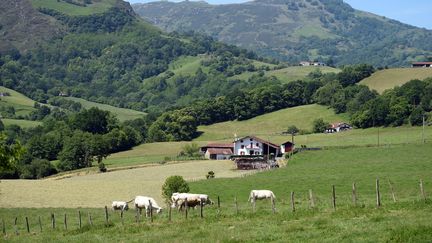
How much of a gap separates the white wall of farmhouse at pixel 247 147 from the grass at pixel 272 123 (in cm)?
2818

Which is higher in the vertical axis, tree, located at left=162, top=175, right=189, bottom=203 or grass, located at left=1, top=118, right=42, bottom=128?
grass, located at left=1, top=118, right=42, bottom=128

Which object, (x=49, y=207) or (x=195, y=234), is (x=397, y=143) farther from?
(x=195, y=234)

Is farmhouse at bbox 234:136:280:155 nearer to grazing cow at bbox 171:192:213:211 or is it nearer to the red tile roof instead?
the red tile roof

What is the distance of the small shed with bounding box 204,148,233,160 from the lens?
403 ft

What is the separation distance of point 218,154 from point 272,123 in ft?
157

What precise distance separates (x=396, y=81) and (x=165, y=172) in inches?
4634

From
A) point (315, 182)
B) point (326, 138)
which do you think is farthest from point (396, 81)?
point (315, 182)

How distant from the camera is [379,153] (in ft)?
287

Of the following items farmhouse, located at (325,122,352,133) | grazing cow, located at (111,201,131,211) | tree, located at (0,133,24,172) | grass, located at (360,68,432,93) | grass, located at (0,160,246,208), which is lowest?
grass, located at (0,160,246,208)

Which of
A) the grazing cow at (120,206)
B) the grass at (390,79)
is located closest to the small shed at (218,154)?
the grazing cow at (120,206)

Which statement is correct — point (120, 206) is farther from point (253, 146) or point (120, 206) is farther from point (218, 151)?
point (253, 146)

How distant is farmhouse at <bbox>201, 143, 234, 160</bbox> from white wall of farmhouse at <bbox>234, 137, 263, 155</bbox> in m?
1.26

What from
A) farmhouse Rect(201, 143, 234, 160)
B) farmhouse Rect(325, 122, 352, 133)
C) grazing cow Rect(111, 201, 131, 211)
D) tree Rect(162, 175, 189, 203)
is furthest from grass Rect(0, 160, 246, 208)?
farmhouse Rect(325, 122, 352, 133)

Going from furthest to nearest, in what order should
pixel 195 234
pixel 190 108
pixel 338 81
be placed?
pixel 338 81, pixel 190 108, pixel 195 234
